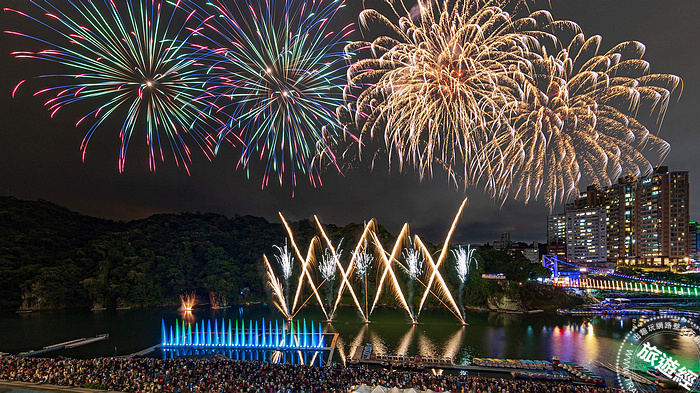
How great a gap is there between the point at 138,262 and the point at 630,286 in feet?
330

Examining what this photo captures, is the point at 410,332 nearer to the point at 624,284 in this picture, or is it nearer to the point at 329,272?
the point at 329,272

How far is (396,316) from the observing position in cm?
5656

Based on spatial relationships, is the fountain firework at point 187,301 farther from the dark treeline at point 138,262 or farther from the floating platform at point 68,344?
the floating platform at point 68,344

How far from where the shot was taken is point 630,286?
3265 inches

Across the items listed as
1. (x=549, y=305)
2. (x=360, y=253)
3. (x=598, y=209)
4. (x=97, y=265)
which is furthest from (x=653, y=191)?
(x=97, y=265)

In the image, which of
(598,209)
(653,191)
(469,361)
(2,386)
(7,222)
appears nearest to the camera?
(2,386)

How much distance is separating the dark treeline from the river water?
4979 mm

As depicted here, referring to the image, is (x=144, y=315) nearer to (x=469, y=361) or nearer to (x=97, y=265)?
(x=97, y=265)

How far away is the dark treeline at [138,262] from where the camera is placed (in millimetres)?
62000

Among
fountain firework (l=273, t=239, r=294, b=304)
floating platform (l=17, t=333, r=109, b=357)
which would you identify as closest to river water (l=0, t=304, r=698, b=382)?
floating platform (l=17, t=333, r=109, b=357)

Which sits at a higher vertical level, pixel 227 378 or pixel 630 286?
pixel 227 378

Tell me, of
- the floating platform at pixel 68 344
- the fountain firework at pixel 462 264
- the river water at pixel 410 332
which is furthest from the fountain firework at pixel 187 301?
the fountain firework at pixel 462 264

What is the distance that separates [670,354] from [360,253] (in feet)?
136

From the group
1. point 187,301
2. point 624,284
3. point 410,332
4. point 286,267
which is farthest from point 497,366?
point 624,284
